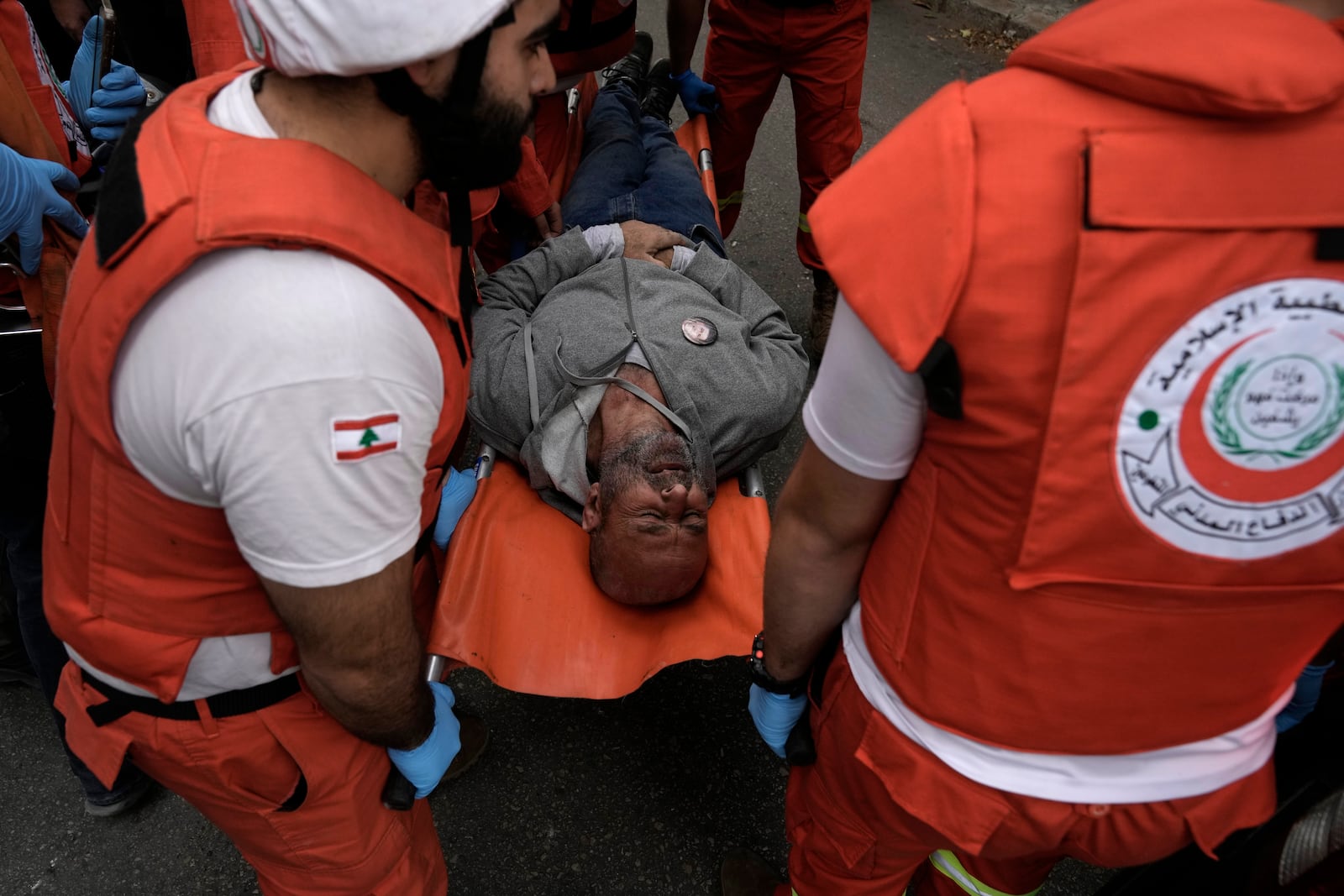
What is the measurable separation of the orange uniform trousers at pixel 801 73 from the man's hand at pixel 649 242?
0.71 meters

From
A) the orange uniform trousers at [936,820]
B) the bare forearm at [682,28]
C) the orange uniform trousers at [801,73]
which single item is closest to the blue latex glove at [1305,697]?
the orange uniform trousers at [936,820]

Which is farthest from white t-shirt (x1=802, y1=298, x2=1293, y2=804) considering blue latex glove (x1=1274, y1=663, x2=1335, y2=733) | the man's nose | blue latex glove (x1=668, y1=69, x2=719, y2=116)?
blue latex glove (x1=668, y1=69, x2=719, y2=116)

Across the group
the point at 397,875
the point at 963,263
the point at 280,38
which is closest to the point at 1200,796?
the point at 963,263

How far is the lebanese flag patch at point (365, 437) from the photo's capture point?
3.32 feet

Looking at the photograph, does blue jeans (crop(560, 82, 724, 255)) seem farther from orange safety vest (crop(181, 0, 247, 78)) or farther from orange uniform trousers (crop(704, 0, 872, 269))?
orange safety vest (crop(181, 0, 247, 78))

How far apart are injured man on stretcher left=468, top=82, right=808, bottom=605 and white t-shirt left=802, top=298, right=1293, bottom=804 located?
3.57ft

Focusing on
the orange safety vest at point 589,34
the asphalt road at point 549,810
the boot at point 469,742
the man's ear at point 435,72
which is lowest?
the asphalt road at point 549,810

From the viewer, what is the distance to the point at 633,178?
3.39 metres

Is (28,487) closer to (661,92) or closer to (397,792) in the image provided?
(397,792)

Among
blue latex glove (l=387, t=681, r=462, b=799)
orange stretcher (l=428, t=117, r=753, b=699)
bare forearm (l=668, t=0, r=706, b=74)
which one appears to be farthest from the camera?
bare forearm (l=668, t=0, r=706, b=74)

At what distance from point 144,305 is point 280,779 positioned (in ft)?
2.66

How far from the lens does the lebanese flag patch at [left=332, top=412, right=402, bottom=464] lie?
1.01m

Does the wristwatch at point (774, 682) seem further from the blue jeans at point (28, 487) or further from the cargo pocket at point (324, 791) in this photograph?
the blue jeans at point (28, 487)

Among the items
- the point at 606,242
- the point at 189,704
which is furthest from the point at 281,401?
the point at 606,242
